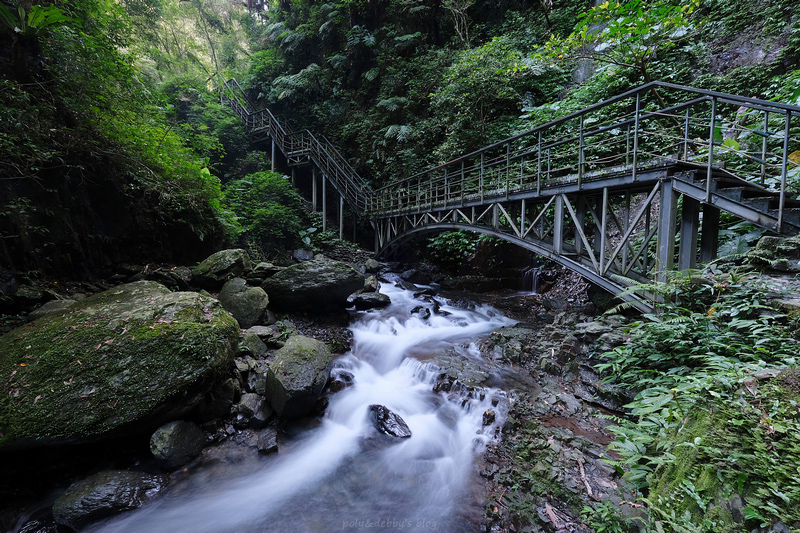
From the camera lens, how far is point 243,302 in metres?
6.46

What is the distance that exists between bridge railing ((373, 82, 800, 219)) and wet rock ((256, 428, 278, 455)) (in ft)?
20.7

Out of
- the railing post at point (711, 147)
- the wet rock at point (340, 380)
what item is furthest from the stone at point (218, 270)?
the railing post at point (711, 147)

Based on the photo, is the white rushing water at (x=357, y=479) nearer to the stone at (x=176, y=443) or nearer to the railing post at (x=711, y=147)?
the stone at (x=176, y=443)

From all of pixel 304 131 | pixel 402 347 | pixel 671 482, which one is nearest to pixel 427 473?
pixel 671 482

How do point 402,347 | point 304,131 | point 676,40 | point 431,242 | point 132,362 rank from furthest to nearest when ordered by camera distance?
point 304,131 → point 431,242 → point 676,40 → point 402,347 → point 132,362

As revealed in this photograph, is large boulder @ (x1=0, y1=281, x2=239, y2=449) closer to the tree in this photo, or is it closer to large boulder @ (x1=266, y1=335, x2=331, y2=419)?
large boulder @ (x1=266, y1=335, x2=331, y2=419)

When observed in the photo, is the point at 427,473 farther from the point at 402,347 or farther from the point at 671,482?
the point at 402,347

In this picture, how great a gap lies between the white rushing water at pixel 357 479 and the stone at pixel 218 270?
3878 mm

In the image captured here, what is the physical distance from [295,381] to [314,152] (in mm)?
15629

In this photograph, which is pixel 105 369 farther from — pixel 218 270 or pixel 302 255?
pixel 302 255

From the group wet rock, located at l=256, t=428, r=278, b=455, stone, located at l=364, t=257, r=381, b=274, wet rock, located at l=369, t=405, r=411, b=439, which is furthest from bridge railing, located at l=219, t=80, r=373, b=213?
wet rock, located at l=256, t=428, r=278, b=455

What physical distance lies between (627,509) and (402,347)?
494cm

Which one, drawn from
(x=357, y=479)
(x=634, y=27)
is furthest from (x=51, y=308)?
(x=634, y=27)

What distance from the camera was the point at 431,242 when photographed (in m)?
14.2
